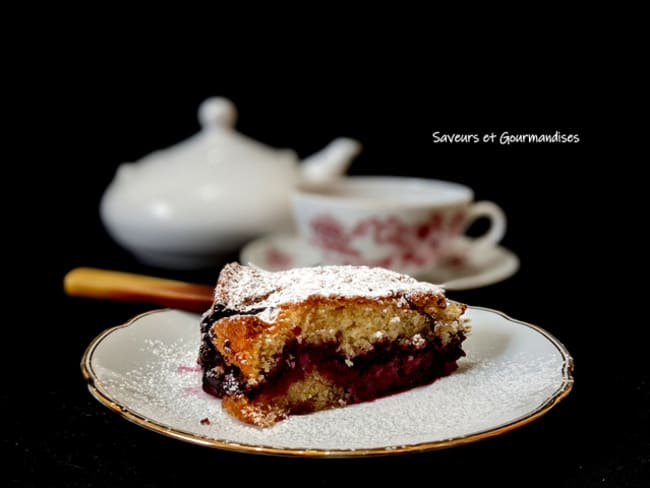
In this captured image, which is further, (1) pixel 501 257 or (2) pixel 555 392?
(1) pixel 501 257

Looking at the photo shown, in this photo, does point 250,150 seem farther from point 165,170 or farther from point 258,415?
point 258,415

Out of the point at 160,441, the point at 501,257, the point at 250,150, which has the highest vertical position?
the point at 250,150

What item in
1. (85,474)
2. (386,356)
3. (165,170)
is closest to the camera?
(85,474)

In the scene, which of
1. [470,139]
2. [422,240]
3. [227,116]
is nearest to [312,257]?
[422,240]

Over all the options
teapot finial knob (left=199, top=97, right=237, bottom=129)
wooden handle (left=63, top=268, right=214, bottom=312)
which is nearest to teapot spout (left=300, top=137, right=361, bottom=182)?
teapot finial knob (left=199, top=97, right=237, bottom=129)

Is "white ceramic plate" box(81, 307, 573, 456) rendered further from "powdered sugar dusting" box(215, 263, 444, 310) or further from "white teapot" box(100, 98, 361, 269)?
"white teapot" box(100, 98, 361, 269)

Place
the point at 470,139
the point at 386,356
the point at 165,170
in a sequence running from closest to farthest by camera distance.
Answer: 1. the point at 386,356
2. the point at 165,170
3. the point at 470,139
